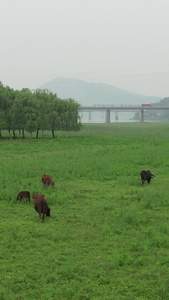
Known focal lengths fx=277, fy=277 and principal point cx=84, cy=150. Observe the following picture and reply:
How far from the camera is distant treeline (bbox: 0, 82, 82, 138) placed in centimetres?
Answer: 4447

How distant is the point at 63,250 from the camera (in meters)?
8.59

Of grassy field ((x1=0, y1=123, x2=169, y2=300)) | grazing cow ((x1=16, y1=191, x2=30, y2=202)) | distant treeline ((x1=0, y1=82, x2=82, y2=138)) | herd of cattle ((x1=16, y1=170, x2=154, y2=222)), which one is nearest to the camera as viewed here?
grassy field ((x1=0, y1=123, x2=169, y2=300))

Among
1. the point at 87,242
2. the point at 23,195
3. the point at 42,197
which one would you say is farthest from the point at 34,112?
the point at 87,242

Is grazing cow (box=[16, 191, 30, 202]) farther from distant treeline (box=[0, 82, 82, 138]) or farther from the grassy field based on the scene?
distant treeline (box=[0, 82, 82, 138])

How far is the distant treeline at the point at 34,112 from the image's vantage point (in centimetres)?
4447

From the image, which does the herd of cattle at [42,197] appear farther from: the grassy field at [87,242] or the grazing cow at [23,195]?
the grassy field at [87,242]

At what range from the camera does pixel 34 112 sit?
47.5 metres

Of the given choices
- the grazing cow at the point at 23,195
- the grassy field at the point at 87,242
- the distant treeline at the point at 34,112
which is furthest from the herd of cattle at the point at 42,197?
the distant treeline at the point at 34,112

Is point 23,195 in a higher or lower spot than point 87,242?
higher

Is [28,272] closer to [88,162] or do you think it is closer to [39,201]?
[39,201]

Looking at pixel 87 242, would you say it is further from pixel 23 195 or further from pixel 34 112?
pixel 34 112

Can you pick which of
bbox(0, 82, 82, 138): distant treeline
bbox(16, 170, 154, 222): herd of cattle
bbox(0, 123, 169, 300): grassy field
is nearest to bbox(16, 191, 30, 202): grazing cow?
bbox(16, 170, 154, 222): herd of cattle

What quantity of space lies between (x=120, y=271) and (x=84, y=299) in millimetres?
1423

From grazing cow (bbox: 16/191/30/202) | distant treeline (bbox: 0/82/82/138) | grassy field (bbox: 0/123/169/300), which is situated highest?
distant treeline (bbox: 0/82/82/138)
